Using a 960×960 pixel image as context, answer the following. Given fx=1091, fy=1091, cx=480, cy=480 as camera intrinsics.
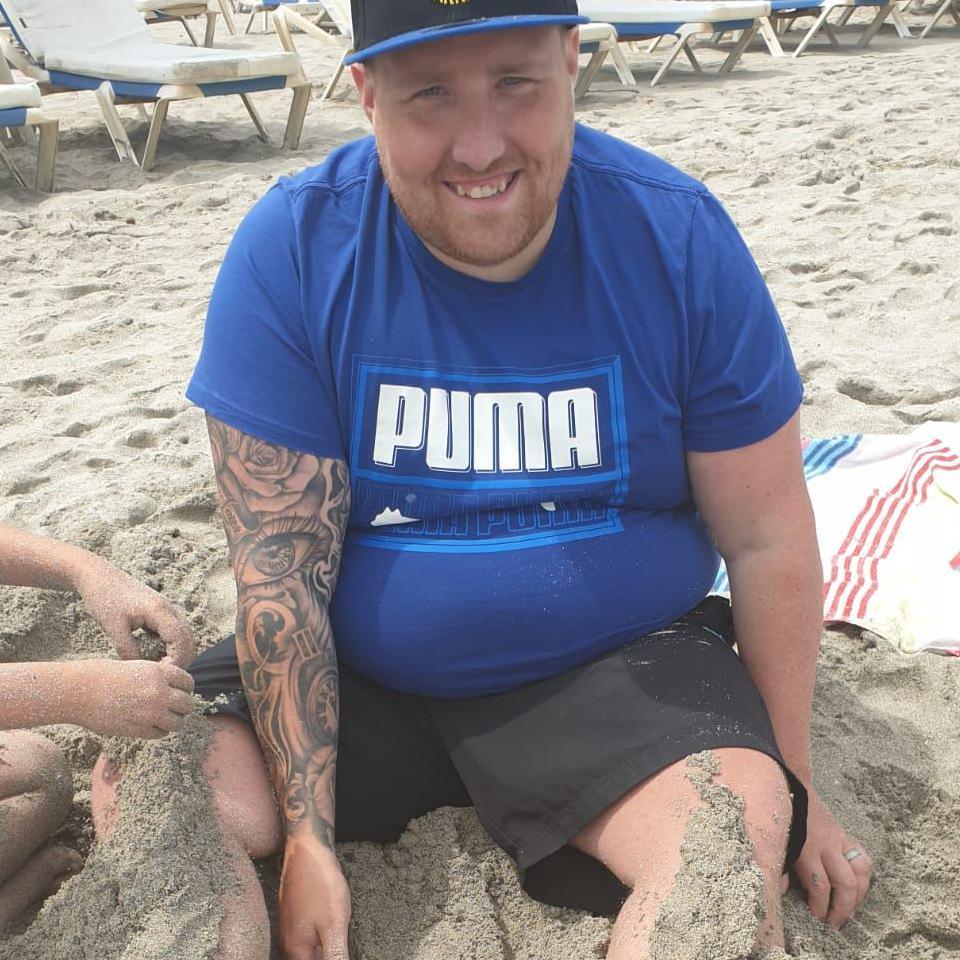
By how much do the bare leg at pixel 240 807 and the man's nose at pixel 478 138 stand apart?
1028 mm

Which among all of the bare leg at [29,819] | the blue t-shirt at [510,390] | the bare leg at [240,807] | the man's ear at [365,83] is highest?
the man's ear at [365,83]

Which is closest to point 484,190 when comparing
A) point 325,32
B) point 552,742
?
point 552,742

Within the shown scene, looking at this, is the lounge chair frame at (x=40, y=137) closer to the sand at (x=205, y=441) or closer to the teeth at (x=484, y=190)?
the sand at (x=205, y=441)

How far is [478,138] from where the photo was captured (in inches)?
64.9

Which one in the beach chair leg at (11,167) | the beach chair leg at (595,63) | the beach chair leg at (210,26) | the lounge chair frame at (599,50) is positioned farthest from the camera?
the beach chair leg at (210,26)

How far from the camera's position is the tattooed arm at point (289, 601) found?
5.96 feet

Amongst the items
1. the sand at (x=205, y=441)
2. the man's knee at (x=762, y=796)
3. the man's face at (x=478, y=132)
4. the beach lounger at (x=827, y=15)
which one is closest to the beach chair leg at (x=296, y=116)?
the sand at (x=205, y=441)

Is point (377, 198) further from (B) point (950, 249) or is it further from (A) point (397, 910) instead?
(B) point (950, 249)

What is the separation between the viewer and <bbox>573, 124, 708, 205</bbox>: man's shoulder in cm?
183

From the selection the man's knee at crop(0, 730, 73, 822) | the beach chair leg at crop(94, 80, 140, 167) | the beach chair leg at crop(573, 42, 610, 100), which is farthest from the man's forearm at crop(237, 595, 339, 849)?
the beach chair leg at crop(573, 42, 610, 100)

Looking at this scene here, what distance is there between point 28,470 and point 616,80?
26.7 ft

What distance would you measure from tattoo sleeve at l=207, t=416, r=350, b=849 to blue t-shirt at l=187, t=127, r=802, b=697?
2.2 inches

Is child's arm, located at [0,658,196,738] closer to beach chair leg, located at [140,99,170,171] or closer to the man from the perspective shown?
the man

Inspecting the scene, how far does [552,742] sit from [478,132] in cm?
96
